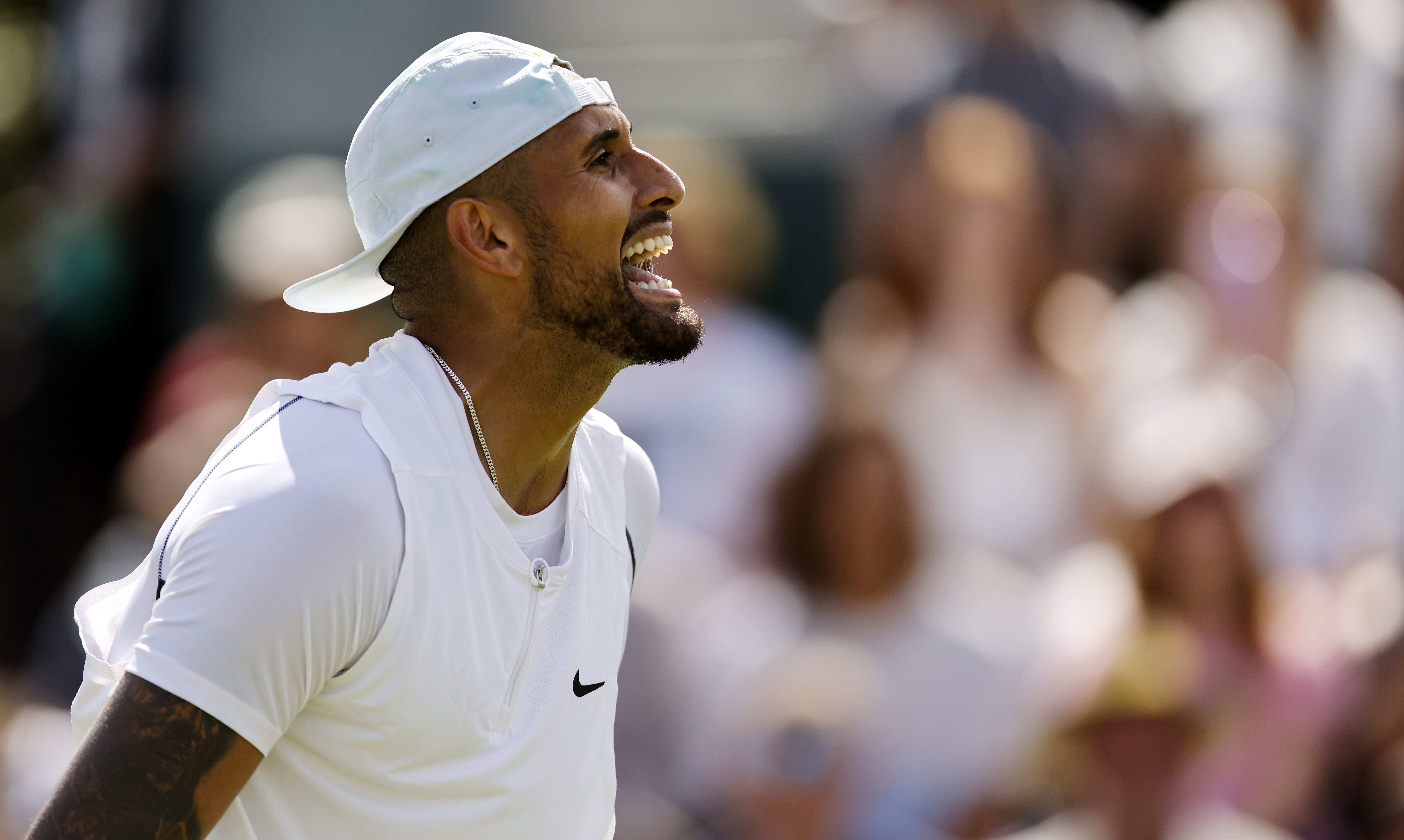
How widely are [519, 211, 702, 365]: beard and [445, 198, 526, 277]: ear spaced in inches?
0.8

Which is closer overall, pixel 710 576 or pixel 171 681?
pixel 171 681

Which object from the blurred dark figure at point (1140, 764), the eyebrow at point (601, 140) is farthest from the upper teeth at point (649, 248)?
the blurred dark figure at point (1140, 764)

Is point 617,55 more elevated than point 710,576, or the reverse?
point 617,55

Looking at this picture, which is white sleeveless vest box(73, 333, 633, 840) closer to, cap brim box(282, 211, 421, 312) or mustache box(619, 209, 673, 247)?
cap brim box(282, 211, 421, 312)

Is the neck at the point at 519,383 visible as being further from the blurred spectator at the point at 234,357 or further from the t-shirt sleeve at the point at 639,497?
the blurred spectator at the point at 234,357

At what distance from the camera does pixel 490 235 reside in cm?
240

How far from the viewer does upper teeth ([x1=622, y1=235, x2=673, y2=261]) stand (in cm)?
247

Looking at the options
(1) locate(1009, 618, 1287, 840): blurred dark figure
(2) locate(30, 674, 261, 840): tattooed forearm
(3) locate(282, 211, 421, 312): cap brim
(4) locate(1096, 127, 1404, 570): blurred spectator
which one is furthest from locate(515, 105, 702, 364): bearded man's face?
(4) locate(1096, 127, 1404, 570): blurred spectator

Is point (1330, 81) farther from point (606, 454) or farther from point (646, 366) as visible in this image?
point (606, 454)

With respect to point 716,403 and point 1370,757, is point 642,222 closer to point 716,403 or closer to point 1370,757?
point 716,403

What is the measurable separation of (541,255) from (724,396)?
2840 mm

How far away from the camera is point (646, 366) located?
5238 mm

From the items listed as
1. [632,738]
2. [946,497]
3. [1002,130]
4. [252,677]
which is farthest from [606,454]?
[1002,130]

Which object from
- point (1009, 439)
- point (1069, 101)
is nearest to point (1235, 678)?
point (1009, 439)
